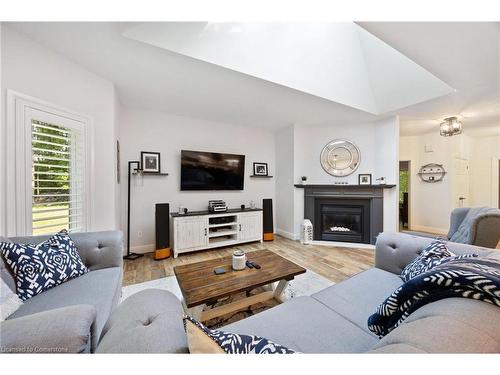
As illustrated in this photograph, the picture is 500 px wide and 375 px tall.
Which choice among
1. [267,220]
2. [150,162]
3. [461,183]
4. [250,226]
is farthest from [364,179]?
[150,162]

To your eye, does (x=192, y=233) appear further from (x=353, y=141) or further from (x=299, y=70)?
(x=353, y=141)

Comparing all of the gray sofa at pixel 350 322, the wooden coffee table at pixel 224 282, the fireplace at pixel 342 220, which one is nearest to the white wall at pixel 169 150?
the fireplace at pixel 342 220

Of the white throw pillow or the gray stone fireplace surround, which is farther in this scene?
the gray stone fireplace surround

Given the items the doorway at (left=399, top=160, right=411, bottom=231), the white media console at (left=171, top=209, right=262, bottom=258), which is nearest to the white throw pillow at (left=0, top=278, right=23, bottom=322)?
the white media console at (left=171, top=209, right=262, bottom=258)

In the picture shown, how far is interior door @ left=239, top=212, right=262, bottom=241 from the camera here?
3.65m

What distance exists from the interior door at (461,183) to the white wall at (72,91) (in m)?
6.52

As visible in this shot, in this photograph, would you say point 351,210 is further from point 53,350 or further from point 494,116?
point 53,350

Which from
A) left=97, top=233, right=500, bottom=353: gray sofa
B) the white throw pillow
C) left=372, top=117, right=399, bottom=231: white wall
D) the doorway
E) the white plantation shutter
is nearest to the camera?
left=97, top=233, right=500, bottom=353: gray sofa

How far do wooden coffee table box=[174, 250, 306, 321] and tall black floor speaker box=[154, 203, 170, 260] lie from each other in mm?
1499

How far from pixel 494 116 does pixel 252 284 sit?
16.8 ft

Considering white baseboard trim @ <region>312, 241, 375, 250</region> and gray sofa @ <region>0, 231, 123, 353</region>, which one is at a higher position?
gray sofa @ <region>0, 231, 123, 353</region>

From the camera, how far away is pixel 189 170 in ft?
11.6

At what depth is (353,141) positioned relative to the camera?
3.89 meters

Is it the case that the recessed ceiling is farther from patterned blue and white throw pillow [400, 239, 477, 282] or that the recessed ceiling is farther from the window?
patterned blue and white throw pillow [400, 239, 477, 282]
